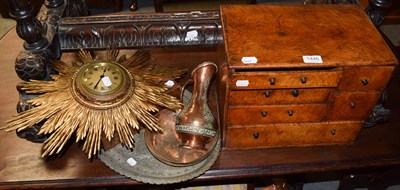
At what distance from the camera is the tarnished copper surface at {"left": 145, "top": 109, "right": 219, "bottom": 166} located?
1.19 m

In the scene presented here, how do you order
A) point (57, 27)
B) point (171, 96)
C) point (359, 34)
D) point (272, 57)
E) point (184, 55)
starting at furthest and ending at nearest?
1. point (184, 55)
2. point (57, 27)
3. point (171, 96)
4. point (359, 34)
5. point (272, 57)

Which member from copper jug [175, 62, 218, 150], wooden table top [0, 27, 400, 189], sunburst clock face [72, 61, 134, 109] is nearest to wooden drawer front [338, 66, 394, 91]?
wooden table top [0, 27, 400, 189]

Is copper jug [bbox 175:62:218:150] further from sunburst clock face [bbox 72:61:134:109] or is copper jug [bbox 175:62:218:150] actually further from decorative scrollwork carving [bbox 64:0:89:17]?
decorative scrollwork carving [bbox 64:0:89:17]

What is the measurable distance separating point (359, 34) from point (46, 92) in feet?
3.13

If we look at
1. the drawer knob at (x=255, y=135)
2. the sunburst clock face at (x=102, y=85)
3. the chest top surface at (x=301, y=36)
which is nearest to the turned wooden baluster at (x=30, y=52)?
the sunburst clock face at (x=102, y=85)

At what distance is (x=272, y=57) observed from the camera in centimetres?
104

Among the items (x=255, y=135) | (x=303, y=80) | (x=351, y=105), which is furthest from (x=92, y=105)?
(x=351, y=105)

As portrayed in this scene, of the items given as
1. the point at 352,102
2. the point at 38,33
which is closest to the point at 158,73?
the point at 38,33

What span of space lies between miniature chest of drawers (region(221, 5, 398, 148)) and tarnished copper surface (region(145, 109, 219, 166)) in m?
0.10

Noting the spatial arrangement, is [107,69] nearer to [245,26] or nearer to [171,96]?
[171,96]

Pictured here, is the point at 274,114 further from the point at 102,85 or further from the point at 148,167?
the point at 102,85

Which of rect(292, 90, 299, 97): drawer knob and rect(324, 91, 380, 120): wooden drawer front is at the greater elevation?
rect(292, 90, 299, 97): drawer knob

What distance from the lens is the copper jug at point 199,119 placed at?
1.18 metres

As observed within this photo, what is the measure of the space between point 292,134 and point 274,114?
0.42 ft
